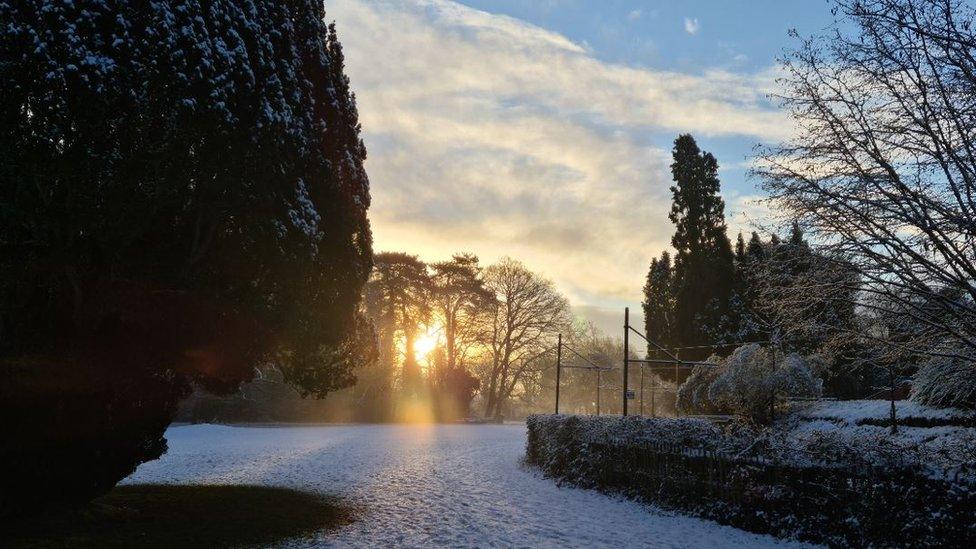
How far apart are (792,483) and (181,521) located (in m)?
8.53

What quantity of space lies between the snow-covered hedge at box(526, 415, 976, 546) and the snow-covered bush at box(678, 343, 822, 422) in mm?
10068


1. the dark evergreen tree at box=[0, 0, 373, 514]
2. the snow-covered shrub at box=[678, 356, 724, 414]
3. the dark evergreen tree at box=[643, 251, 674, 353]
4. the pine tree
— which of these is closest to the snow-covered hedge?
the dark evergreen tree at box=[0, 0, 373, 514]

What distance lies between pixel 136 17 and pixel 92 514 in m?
6.62

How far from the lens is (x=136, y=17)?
7.08 meters

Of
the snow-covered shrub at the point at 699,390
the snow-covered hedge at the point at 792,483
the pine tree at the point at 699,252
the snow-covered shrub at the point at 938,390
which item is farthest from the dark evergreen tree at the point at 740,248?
the snow-covered hedge at the point at 792,483

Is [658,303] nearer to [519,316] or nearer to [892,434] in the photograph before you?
[519,316]

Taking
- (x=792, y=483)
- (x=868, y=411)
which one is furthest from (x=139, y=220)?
(x=868, y=411)

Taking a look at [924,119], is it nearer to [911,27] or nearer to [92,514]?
[911,27]

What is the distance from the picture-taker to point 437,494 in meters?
11.3

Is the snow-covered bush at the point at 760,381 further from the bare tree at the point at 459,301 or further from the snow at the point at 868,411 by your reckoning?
the bare tree at the point at 459,301

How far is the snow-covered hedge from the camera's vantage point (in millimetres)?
6559

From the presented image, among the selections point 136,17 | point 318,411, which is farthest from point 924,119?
point 318,411

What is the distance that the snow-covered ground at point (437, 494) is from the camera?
25.6ft

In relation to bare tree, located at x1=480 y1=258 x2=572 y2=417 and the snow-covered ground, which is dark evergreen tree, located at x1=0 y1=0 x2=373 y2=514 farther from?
bare tree, located at x1=480 y1=258 x2=572 y2=417
